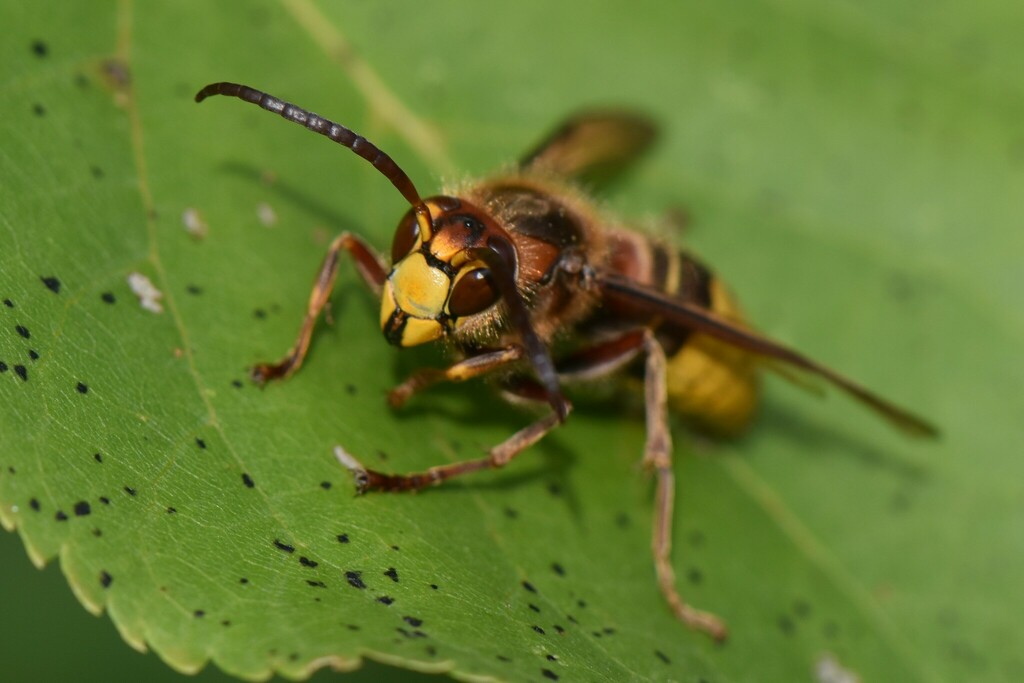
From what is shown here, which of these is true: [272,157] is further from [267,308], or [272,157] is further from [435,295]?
[435,295]

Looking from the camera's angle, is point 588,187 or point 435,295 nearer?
point 435,295

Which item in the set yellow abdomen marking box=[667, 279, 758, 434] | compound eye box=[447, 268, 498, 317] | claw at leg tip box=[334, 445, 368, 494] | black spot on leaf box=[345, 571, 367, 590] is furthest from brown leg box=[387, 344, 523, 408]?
yellow abdomen marking box=[667, 279, 758, 434]

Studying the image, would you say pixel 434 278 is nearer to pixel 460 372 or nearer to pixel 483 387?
pixel 460 372

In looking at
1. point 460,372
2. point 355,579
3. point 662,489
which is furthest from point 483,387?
point 355,579

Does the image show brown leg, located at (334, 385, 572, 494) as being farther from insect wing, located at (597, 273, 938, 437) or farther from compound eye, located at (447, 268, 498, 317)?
insect wing, located at (597, 273, 938, 437)

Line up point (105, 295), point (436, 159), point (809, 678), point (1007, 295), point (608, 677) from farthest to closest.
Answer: point (1007, 295) < point (436, 159) < point (809, 678) < point (105, 295) < point (608, 677)

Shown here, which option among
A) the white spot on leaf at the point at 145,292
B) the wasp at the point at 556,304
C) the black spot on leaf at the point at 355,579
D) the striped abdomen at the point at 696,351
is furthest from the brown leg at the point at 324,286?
the striped abdomen at the point at 696,351

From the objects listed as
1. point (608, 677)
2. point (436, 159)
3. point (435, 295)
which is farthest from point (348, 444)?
point (436, 159)
